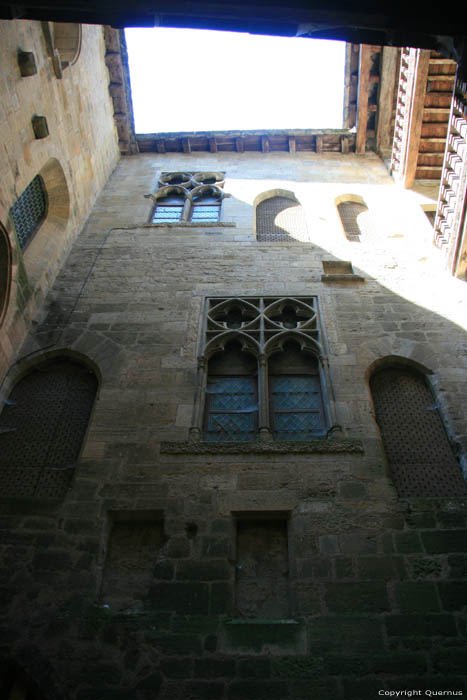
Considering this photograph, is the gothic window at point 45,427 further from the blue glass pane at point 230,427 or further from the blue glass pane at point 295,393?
the blue glass pane at point 295,393

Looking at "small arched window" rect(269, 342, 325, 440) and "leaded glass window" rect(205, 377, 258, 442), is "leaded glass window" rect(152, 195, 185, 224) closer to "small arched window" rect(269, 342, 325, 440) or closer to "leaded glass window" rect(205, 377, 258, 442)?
"small arched window" rect(269, 342, 325, 440)

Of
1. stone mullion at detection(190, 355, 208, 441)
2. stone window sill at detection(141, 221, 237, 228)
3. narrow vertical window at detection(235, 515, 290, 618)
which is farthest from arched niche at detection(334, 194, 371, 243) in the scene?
narrow vertical window at detection(235, 515, 290, 618)

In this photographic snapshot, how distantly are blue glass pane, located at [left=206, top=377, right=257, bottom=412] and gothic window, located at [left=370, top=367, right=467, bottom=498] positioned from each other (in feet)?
4.42

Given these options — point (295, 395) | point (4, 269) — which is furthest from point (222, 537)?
point (4, 269)

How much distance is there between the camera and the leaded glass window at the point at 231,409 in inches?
228

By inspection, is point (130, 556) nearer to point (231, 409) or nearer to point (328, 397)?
point (231, 409)

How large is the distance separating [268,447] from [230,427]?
660mm

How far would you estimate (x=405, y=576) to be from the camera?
4.38m

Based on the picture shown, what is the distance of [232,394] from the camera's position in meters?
6.26

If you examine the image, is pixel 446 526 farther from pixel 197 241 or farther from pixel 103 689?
pixel 197 241

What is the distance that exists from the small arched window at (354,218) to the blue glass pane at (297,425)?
448 cm

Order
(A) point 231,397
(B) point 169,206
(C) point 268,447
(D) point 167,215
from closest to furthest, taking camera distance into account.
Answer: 1. (C) point 268,447
2. (A) point 231,397
3. (D) point 167,215
4. (B) point 169,206

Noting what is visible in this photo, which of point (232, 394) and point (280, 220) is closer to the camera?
point (232, 394)

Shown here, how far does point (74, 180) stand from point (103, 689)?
24.2ft
